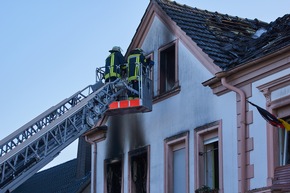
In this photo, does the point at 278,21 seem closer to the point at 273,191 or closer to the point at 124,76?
the point at 124,76

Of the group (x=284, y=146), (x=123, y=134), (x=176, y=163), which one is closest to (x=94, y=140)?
(x=123, y=134)

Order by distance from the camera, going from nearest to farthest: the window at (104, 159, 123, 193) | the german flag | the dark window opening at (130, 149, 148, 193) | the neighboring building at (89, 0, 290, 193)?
the german flag, the neighboring building at (89, 0, 290, 193), the dark window opening at (130, 149, 148, 193), the window at (104, 159, 123, 193)

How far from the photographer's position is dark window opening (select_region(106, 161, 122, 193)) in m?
22.4

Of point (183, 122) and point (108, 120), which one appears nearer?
point (183, 122)

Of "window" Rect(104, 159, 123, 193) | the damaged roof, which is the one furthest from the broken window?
"window" Rect(104, 159, 123, 193)

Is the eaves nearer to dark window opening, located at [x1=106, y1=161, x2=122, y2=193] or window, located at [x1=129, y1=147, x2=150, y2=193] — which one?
window, located at [x1=129, y1=147, x2=150, y2=193]

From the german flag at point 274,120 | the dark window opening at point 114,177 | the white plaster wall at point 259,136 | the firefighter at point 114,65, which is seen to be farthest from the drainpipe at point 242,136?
the dark window opening at point 114,177

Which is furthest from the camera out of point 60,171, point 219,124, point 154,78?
point 60,171

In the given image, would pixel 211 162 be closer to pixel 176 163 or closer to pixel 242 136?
pixel 176 163

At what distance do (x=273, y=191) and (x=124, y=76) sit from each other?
6008mm

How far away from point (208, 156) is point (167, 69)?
317cm

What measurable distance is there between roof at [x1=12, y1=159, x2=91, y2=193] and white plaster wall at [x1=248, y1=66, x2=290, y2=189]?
1360 cm

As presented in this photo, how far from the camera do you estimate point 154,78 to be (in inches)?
844

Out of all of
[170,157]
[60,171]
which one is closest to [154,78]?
[170,157]
